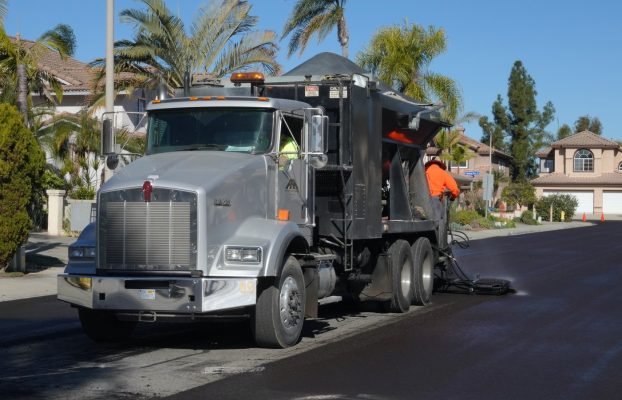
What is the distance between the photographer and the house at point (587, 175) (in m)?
90.0

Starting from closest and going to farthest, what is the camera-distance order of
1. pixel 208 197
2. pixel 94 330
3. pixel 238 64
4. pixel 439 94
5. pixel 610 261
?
1. pixel 208 197
2. pixel 94 330
3. pixel 610 261
4. pixel 238 64
5. pixel 439 94

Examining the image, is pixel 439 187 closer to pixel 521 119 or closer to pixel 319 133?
pixel 319 133

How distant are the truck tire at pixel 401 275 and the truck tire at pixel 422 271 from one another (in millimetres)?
259

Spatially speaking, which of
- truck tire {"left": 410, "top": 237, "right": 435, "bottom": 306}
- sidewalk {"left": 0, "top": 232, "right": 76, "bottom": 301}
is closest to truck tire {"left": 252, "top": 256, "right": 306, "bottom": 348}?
truck tire {"left": 410, "top": 237, "right": 435, "bottom": 306}

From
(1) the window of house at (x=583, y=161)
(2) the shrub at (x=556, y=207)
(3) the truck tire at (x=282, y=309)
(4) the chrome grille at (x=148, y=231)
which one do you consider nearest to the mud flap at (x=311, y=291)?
(3) the truck tire at (x=282, y=309)

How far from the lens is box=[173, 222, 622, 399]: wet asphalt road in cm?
818

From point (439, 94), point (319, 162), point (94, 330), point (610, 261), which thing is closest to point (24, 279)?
point (94, 330)

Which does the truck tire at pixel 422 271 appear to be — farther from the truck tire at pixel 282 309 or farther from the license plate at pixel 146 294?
the license plate at pixel 146 294

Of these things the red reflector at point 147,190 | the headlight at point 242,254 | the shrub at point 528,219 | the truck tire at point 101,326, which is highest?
the red reflector at point 147,190

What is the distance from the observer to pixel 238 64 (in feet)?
94.2

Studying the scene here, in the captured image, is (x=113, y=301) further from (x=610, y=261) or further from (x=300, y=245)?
(x=610, y=261)

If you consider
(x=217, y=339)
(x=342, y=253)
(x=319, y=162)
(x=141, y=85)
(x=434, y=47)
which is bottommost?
(x=217, y=339)

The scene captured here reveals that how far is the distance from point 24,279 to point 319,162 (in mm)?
10014

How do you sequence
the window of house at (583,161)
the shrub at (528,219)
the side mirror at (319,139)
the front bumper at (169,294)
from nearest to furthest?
the front bumper at (169,294) → the side mirror at (319,139) → the shrub at (528,219) → the window of house at (583,161)
